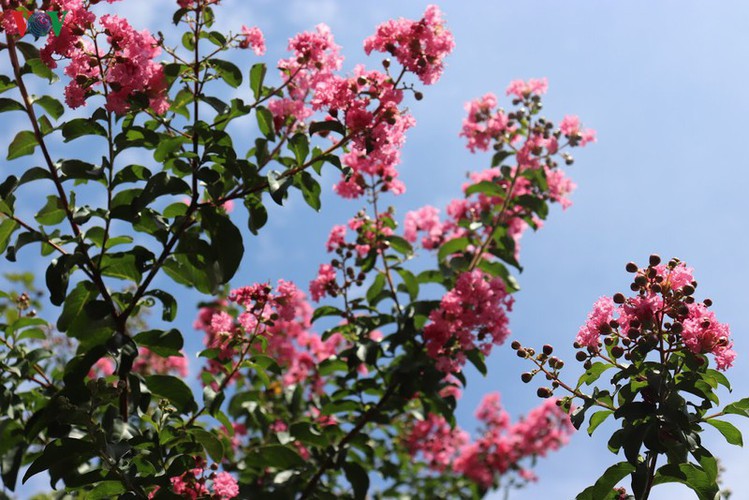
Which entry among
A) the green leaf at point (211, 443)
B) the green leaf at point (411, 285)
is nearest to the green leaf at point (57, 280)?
the green leaf at point (211, 443)

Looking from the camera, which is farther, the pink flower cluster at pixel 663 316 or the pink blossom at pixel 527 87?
the pink blossom at pixel 527 87

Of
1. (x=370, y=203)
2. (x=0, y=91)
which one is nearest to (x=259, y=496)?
(x=370, y=203)

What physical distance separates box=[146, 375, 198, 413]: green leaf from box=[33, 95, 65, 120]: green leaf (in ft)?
3.55

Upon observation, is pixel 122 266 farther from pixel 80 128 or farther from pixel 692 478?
pixel 692 478

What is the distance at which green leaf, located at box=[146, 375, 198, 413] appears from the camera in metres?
3.11

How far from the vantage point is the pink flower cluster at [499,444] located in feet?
20.7

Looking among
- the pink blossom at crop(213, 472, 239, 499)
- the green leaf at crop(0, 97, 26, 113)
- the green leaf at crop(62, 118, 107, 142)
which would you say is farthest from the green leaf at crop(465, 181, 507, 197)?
the green leaf at crop(0, 97, 26, 113)

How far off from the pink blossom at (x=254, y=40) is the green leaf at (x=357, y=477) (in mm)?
1909

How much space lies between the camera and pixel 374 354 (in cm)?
389

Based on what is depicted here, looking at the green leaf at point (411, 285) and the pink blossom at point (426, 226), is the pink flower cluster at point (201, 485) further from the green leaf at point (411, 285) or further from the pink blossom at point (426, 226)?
the pink blossom at point (426, 226)

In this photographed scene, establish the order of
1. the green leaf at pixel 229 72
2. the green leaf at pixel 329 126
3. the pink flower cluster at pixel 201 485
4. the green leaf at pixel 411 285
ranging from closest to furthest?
the pink flower cluster at pixel 201 485, the green leaf at pixel 329 126, the green leaf at pixel 229 72, the green leaf at pixel 411 285

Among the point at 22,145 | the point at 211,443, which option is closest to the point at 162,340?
the point at 211,443

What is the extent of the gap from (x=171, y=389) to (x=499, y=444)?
4.01m

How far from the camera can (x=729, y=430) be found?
89.7 inches
